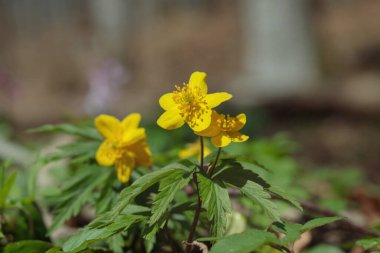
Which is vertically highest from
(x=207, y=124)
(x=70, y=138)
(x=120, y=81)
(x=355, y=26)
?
(x=207, y=124)

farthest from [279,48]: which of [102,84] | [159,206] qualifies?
[159,206]

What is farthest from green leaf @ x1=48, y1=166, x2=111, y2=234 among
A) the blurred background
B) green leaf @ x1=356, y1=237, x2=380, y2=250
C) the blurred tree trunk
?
the blurred tree trunk

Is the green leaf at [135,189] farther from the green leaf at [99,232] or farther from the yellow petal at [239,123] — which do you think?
the yellow petal at [239,123]

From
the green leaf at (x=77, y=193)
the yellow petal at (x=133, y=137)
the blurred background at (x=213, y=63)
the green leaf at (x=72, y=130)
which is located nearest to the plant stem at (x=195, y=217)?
the yellow petal at (x=133, y=137)

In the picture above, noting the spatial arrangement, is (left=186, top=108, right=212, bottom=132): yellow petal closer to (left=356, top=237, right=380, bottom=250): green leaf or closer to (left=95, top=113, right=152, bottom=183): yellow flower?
(left=95, top=113, right=152, bottom=183): yellow flower

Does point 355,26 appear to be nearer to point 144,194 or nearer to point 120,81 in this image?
point 120,81

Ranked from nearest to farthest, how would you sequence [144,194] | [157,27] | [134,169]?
[144,194]
[134,169]
[157,27]

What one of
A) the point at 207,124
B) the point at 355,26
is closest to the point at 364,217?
the point at 207,124
